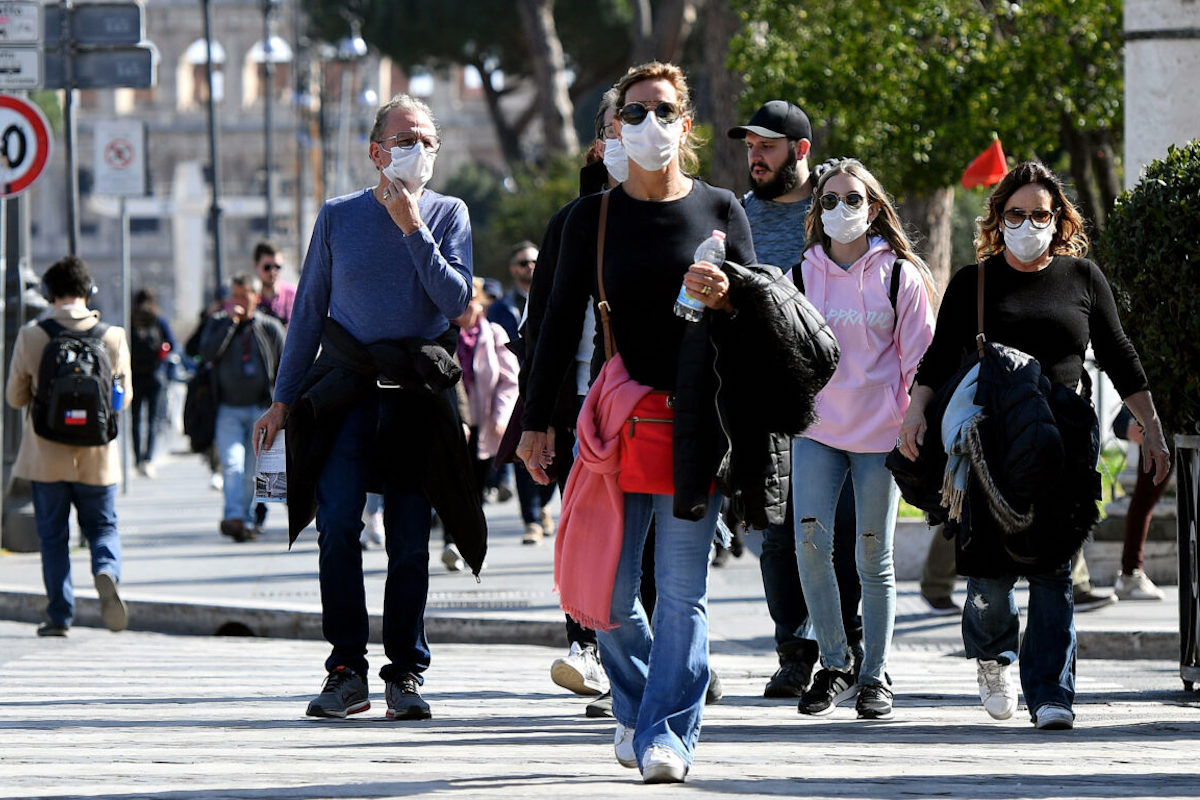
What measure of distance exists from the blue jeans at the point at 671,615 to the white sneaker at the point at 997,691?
1615 mm

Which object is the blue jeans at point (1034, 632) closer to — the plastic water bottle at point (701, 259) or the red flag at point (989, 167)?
the plastic water bottle at point (701, 259)

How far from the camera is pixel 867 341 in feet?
23.2

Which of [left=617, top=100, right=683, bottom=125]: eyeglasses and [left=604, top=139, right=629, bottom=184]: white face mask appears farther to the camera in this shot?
[left=604, top=139, right=629, bottom=184]: white face mask

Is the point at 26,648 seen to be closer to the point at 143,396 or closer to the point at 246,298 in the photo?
the point at 246,298

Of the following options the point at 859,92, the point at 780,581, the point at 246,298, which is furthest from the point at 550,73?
the point at 780,581

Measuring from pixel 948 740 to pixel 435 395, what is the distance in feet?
6.11

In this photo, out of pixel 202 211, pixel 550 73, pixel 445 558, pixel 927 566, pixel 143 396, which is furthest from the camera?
pixel 202 211

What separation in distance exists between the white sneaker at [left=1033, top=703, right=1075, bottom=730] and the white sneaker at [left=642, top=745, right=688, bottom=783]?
A: 1638 mm

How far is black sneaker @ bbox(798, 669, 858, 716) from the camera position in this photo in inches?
277

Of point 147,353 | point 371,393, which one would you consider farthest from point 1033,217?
point 147,353

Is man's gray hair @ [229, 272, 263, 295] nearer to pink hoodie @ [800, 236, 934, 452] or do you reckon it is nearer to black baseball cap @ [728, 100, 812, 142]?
black baseball cap @ [728, 100, 812, 142]

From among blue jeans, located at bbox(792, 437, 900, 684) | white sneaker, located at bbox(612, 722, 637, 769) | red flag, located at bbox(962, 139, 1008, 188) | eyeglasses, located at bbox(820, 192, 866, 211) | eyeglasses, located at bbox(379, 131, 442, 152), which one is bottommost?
white sneaker, located at bbox(612, 722, 637, 769)

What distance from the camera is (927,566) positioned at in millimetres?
10445

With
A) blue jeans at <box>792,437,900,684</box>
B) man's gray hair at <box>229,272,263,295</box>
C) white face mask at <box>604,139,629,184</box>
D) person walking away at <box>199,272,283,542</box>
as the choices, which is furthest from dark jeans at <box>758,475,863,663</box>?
man's gray hair at <box>229,272,263,295</box>
